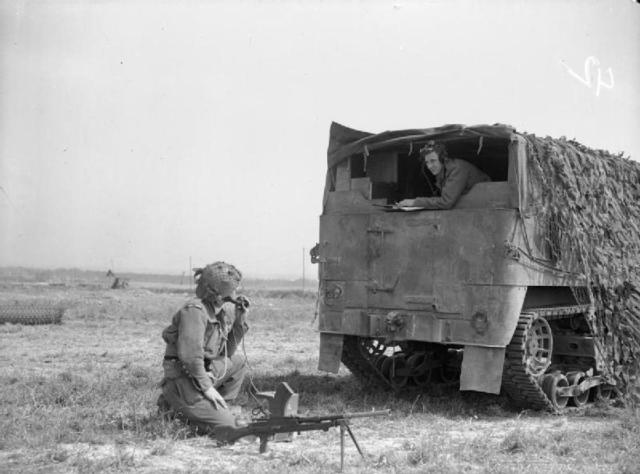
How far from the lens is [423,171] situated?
1048 centimetres

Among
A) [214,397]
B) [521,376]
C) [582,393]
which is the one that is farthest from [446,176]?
[214,397]

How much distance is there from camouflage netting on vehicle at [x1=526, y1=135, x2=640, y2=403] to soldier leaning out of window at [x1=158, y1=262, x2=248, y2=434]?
3.61 m

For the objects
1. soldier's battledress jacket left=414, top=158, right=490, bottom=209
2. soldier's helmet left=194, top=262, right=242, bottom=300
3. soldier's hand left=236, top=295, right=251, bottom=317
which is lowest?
soldier's hand left=236, top=295, right=251, bottom=317

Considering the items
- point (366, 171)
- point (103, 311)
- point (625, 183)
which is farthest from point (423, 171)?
point (103, 311)

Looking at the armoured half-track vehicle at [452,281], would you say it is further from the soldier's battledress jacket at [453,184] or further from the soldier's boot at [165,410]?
the soldier's boot at [165,410]

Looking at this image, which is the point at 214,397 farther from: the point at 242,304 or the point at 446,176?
the point at 446,176

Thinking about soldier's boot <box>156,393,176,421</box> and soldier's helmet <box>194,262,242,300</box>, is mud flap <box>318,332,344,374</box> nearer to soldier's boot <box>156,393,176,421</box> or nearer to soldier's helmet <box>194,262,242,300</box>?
soldier's helmet <box>194,262,242,300</box>

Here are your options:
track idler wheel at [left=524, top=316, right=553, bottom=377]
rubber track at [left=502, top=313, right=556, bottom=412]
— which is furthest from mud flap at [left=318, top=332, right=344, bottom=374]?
track idler wheel at [left=524, top=316, right=553, bottom=377]

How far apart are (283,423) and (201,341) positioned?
3.37 ft

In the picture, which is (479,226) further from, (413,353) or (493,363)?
(413,353)

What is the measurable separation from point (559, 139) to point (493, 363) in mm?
2785

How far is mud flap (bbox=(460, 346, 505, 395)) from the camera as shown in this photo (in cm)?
832

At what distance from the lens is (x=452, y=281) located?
28.5 ft

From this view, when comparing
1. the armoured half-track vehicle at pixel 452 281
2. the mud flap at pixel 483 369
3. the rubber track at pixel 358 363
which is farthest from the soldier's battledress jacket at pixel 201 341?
the rubber track at pixel 358 363
